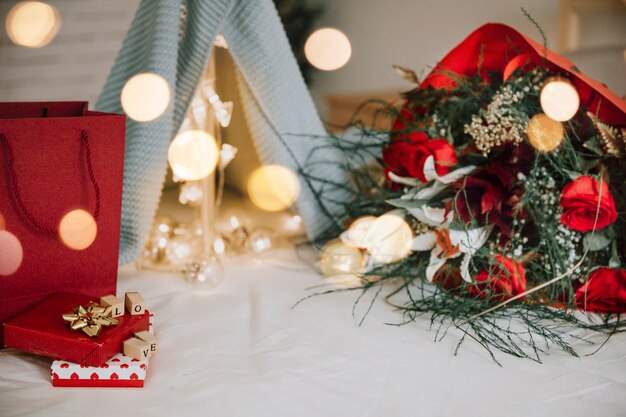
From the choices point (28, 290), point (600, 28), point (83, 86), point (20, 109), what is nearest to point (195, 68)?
point (20, 109)

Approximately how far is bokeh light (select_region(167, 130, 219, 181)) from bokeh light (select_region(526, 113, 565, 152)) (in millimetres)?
539

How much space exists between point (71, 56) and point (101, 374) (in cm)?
161

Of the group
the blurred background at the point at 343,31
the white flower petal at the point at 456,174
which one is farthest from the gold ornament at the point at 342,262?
the blurred background at the point at 343,31

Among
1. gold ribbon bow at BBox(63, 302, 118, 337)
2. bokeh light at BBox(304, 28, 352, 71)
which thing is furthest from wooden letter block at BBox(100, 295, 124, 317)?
bokeh light at BBox(304, 28, 352, 71)

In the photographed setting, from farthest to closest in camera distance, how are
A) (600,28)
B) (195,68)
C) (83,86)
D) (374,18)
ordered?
1. (83,86)
2. (374,18)
3. (600,28)
4. (195,68)

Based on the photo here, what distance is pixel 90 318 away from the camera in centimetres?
64

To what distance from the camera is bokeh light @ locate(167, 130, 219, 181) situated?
1.00 metres

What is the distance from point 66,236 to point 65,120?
0.49ft

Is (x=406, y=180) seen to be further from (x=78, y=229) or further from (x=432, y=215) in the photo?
(x=78, y=229)

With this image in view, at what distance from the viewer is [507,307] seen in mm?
813

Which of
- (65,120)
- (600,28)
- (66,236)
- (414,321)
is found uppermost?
(600,28)

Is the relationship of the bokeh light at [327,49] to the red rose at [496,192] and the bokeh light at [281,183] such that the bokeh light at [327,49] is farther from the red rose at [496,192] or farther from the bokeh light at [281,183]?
the red rose at [496,192]

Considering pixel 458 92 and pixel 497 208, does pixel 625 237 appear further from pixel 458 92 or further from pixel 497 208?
pixel 458 92

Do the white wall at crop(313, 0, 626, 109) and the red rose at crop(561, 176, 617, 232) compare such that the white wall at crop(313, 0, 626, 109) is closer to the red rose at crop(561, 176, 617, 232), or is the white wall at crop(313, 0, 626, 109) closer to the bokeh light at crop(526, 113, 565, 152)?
the bokeh light at crop(526, 113, 565, 152)
